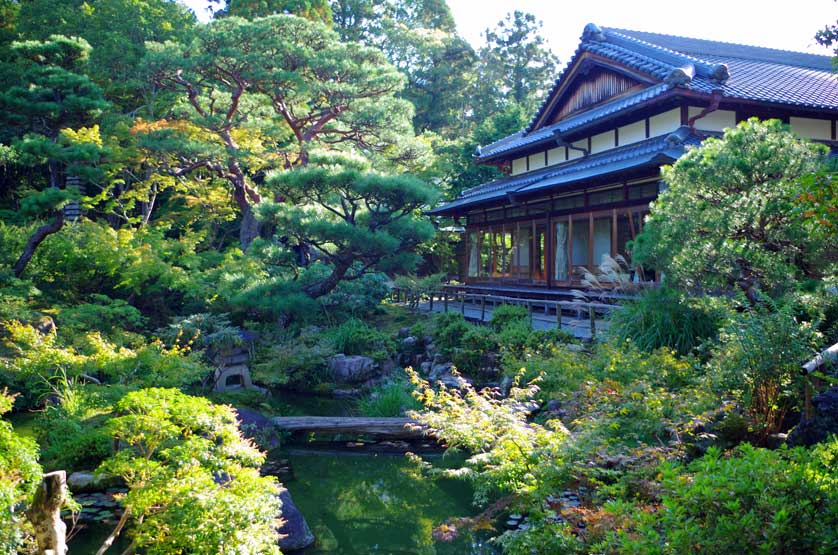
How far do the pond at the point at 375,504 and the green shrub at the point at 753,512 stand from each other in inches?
109

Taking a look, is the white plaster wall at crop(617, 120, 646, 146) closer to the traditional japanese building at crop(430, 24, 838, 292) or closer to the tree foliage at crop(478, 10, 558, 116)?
the traditional japanese building at crop(430, 24, 838, 292)

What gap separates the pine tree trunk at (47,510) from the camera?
3.66m

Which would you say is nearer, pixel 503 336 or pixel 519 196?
pixel 503 336

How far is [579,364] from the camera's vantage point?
775 cm

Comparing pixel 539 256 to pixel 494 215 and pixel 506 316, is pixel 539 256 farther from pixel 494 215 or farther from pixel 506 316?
pixel 506 316

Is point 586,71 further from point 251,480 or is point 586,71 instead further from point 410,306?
point 251,480

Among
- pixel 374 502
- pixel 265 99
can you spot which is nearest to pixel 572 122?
pixel 265 99

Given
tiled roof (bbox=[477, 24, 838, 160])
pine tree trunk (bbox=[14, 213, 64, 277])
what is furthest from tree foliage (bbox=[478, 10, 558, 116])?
pine tree trunk (bbox=[14, 213, 64, 277])

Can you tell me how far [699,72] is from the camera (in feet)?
40.5

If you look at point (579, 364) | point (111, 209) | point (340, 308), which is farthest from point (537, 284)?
point (111, 209)

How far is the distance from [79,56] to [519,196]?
1129 centimetres

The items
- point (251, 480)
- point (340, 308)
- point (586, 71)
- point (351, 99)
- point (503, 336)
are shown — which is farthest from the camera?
point (351, 99)

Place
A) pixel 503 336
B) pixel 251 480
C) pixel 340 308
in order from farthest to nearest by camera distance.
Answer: pixel 340 308 → pixel 503 336 → pixel 251 480

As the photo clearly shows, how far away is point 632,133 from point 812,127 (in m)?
3.47
